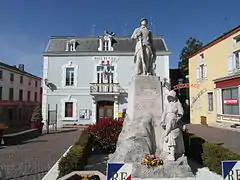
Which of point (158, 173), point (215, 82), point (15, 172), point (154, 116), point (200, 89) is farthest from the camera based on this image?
point (200, 89)

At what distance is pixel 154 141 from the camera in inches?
282

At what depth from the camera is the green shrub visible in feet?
19.5

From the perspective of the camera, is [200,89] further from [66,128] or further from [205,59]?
[66,128]

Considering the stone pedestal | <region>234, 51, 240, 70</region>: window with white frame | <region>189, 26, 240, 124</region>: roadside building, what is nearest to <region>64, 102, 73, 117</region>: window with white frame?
<region>189, 26, 240, 124</region>: roadside building

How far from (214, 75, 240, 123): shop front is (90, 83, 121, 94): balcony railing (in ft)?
32.1

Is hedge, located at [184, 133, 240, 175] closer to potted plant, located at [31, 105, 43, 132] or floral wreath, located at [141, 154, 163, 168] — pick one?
floral wreath, located at [141, 154, 163, 168]

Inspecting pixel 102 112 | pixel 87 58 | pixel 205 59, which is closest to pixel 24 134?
pixel 102 112

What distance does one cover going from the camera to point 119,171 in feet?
10.3

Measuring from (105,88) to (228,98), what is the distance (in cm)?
1180

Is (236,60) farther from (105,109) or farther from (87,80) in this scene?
(87,80)

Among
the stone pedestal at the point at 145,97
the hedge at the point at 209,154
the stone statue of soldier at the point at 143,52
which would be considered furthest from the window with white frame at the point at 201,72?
the stone pedestal at the point at 145,97

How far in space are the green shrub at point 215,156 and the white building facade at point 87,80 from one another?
17.0m

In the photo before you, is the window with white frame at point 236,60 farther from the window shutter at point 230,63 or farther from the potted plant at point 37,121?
the potted plant at point 37,121

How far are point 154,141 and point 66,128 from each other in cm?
1782
